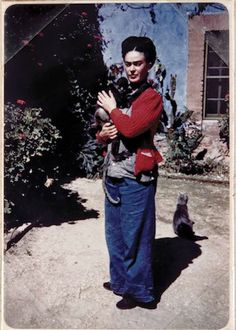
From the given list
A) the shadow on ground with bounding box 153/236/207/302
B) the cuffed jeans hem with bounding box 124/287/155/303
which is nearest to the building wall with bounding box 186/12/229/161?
the shadow on ground with bounding box 153/236/207/302

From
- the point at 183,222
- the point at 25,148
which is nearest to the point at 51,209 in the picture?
the point at 25,148

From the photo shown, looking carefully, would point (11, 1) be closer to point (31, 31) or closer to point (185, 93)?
point (31, 31)

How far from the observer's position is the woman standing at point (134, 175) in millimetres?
1763

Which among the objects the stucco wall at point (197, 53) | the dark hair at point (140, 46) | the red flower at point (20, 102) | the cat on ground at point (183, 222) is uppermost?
the stucco wall at point (197, 53)

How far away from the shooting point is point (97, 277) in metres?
2.35

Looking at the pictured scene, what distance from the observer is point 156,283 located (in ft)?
7.64

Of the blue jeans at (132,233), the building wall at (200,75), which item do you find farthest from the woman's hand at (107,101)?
the building wall at (200,75)

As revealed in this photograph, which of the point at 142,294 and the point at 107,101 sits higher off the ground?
the point at 107,101

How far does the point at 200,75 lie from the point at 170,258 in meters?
1.63

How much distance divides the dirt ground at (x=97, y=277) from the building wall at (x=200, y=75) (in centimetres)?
76

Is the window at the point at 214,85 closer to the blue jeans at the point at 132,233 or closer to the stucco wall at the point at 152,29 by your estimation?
the stucco wall at the point at 152,29

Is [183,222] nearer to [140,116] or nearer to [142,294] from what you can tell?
[142,294]

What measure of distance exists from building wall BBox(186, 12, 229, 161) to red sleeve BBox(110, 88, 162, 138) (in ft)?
1.47

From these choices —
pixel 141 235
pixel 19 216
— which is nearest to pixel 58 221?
pixel 19 216
